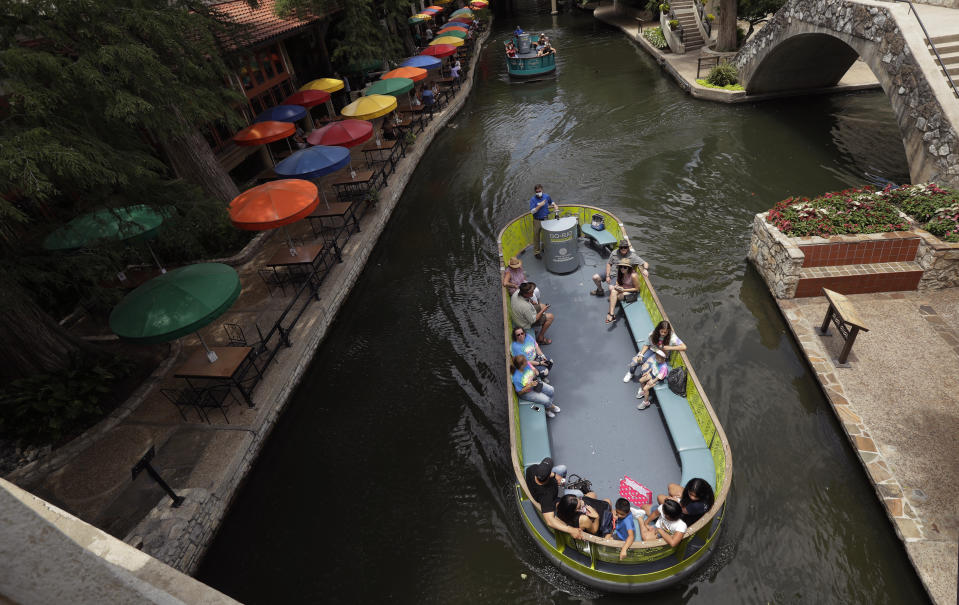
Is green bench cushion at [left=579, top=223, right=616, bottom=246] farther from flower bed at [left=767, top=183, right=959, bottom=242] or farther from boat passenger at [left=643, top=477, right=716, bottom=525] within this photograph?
boat passenger at [left=643, top=477, right=716, bottom=525]

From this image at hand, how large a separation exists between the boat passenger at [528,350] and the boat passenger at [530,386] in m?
0.31

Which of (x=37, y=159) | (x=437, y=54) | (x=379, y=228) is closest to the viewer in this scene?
(x=37, y=159)

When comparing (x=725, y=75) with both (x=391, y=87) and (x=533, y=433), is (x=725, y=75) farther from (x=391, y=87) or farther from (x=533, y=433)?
(x=533, y=433)

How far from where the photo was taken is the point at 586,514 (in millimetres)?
6445

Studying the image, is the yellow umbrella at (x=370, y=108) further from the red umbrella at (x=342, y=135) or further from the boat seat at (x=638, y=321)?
the boat seat at (x=638, y=321)

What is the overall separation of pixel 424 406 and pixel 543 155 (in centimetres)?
1359

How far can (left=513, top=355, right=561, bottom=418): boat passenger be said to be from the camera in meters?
8.11

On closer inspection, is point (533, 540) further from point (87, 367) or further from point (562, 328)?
point (87, 367)

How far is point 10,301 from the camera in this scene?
27.0ft

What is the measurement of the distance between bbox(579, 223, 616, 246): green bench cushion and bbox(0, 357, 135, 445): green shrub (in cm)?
1095

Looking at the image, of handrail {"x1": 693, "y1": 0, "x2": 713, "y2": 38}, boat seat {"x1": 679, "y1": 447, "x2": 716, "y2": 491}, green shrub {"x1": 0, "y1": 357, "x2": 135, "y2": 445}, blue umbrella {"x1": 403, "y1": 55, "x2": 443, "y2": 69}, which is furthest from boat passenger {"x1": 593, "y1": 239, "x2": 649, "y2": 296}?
handrail {"x1": 693, "y1": 0, "x2": 713, "y2": 38}

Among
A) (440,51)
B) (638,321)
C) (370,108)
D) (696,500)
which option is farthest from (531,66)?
(696,500)

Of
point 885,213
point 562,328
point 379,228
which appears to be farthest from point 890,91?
point 379,228

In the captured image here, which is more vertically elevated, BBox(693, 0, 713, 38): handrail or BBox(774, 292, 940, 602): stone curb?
BBox(693, 0, 713, 38): handrail
